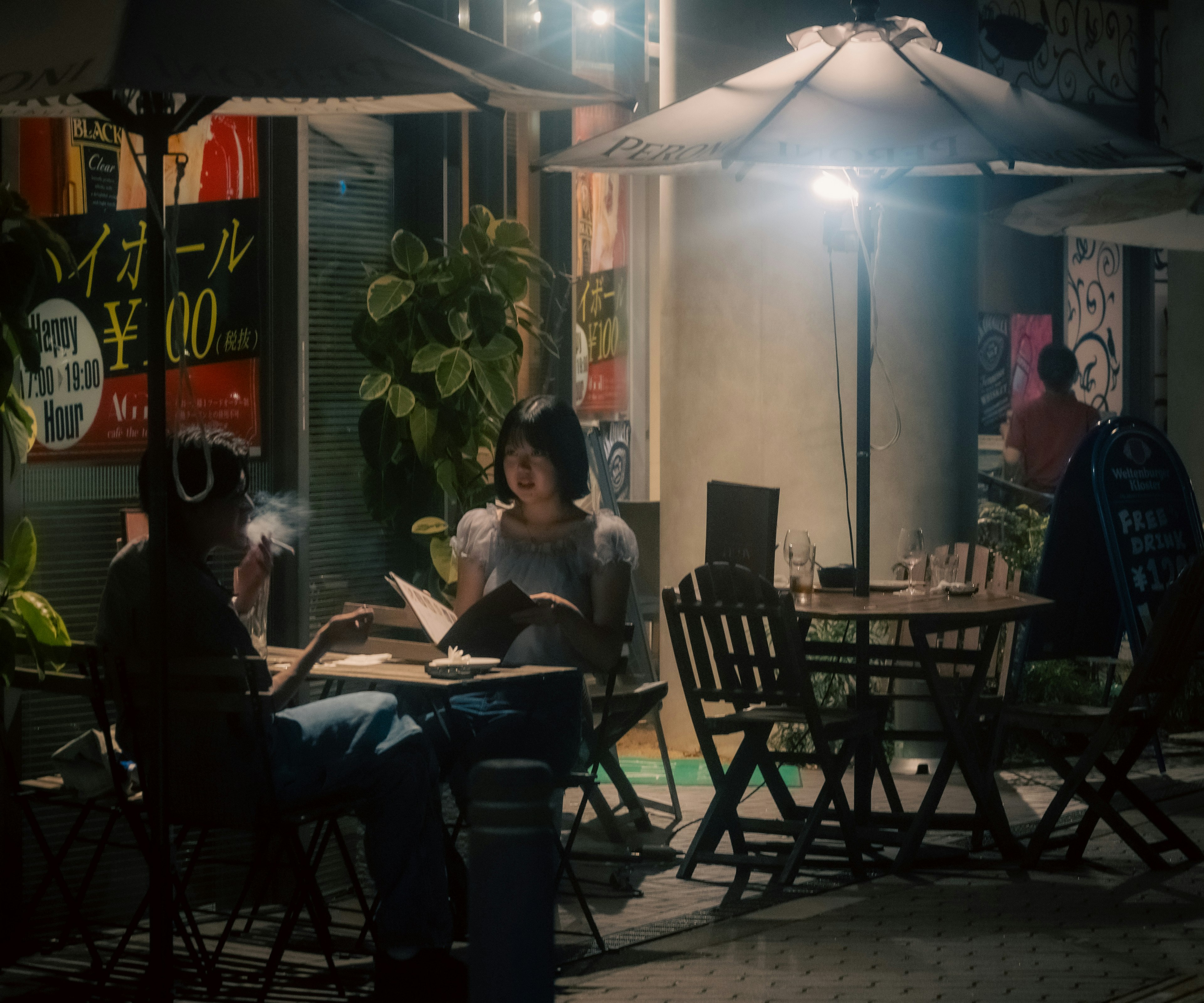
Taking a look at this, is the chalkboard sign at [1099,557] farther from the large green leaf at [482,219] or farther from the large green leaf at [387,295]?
the large green leaf at [387,295]

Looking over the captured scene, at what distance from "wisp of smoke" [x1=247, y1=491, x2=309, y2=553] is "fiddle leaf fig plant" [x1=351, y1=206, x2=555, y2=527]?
419mm

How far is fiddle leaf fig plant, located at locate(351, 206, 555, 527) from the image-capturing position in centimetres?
677

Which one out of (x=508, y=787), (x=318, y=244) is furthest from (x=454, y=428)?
(x=508, y=787)

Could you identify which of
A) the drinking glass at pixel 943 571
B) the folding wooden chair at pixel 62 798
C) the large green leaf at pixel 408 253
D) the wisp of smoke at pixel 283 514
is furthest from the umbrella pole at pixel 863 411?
the folding wooden chair at pixel 62 798

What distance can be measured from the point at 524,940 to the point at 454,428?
3983 mm

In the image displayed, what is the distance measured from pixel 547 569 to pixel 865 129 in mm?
1955

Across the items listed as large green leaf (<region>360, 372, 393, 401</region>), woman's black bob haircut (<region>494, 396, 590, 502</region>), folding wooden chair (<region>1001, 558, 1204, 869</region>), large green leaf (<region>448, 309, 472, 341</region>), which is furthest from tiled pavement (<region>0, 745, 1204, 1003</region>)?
large green leaf (<region>448, 309, 472, 341</region>)

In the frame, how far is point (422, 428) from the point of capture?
6820 mm

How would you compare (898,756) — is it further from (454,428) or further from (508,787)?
(508,787)

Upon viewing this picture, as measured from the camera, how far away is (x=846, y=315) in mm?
8797

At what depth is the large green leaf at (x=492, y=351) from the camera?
693cm

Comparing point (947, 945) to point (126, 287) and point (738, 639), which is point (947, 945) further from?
point (126, 287)

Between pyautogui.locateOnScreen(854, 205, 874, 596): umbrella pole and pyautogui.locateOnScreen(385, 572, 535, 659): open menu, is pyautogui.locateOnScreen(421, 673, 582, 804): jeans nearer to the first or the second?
pyautogui.locateOnScreen(385, 572, 535, 659): open menu

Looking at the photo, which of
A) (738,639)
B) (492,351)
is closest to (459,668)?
(738,639)
